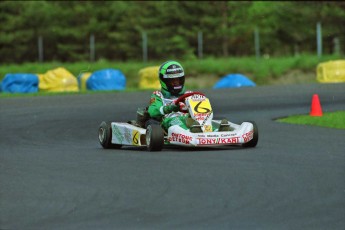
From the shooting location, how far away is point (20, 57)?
51.4m

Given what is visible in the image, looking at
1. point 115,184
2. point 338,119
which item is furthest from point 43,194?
point 338,119

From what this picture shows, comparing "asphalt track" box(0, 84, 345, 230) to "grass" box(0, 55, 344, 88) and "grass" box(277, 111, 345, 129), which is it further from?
"grass" box(0, 55, 344, 88)

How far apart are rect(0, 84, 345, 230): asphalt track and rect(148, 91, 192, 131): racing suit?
1.59ft

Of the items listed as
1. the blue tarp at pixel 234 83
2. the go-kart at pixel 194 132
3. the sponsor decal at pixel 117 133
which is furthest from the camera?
the blue tarp at pixel 234 83

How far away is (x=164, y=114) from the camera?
12.4 metres

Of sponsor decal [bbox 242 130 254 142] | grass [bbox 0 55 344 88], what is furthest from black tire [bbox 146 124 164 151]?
grass [bbox 0 55 344 88]

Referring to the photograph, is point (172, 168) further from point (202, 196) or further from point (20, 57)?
point (20, 57)

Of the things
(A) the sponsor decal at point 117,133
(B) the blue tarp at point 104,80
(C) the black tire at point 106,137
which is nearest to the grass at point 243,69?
(B) the blue tarp at point 104,80

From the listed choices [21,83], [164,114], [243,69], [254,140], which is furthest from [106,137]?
[243,69]

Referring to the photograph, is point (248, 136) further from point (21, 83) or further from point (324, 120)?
point (21, 83)

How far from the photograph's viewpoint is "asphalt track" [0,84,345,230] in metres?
6.80

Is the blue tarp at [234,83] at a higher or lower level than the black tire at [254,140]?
lower

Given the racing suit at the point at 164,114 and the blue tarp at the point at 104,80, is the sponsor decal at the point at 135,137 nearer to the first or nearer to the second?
the racing suit at the point at 164,114

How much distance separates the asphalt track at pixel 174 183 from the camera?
22.3ft
